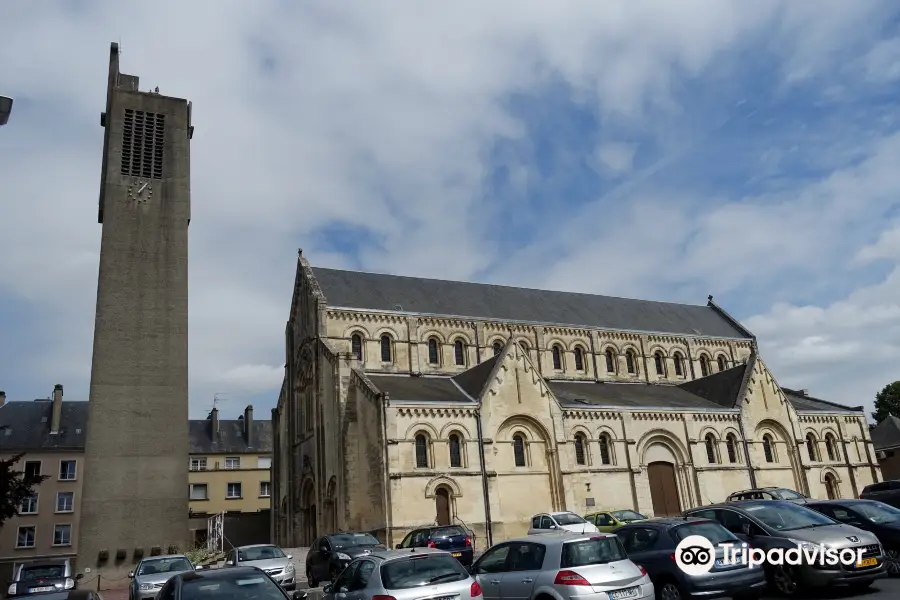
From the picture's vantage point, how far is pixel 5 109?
9.66 meters

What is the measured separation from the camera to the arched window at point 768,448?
1561 inches

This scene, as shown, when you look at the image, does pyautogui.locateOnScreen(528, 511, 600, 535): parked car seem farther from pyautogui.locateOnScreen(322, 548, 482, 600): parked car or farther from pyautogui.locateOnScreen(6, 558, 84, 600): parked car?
pyautogui.locateOnScreen(6, 558, 84, 600): parked car

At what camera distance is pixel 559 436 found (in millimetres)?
33812

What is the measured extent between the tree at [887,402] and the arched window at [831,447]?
107ft

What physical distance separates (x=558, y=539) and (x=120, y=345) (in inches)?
1110

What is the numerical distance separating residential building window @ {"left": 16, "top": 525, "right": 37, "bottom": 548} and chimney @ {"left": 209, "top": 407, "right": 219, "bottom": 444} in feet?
48.8

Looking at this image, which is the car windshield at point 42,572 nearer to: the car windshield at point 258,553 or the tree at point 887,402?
the car windshield at point 258,553

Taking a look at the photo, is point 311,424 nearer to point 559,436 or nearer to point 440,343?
point 440,343

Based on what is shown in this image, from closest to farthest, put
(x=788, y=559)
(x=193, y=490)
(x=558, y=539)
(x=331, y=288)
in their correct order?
(x=558, y=539), (x=788, y=559), (x=331, y=288), (x=193, y=490)

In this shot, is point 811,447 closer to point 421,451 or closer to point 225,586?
point 421,451

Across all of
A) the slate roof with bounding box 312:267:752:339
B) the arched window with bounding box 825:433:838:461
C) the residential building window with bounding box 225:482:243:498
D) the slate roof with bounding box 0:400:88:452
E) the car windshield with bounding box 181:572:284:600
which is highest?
the slate roof with bounding box 312:267:752:339

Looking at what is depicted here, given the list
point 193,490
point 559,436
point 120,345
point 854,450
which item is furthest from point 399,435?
point 193,490

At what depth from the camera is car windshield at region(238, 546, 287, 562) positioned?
19922mm

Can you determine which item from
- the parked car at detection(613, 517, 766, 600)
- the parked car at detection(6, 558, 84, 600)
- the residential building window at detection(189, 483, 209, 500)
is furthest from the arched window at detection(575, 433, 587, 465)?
the residential building window at detection(189, 483, 209, 500)
